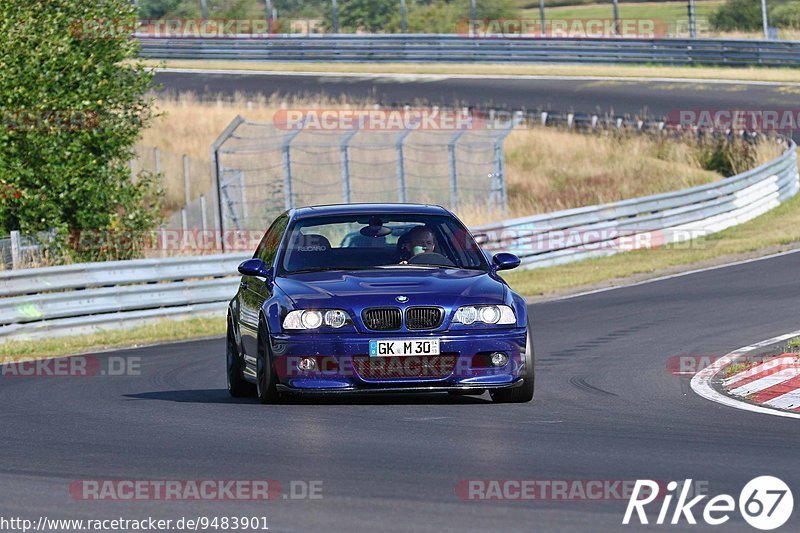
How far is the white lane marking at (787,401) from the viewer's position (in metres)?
10.1

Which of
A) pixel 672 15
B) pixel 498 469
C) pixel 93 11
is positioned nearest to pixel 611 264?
pixel 93 11

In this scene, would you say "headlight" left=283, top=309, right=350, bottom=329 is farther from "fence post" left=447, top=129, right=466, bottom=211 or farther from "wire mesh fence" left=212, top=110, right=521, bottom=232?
"fence post" left=447, top=129, right=466, bottom=211

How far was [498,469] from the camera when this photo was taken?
7.55 m

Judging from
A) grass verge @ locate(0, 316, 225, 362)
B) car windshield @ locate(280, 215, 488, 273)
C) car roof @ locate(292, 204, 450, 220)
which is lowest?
grass verge @ locate(0, 316, 225, 362)

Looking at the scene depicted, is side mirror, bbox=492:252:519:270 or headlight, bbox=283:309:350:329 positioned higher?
side mirror, bbox=492:252:519:270

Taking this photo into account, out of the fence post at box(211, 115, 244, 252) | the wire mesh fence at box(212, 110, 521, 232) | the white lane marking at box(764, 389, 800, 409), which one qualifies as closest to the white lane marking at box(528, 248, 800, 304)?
the wire mesh fence at box(212, 110, 521, 232)

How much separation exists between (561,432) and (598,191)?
25216mm

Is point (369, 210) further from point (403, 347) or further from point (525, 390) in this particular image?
point (525, 390)

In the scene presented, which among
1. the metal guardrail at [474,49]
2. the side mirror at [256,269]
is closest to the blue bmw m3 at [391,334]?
the side mirror at [256,269]

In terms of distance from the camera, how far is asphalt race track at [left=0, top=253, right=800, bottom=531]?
661 centimetres

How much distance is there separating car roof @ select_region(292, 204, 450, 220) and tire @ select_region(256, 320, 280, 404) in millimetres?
1257

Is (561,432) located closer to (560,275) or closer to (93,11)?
(560,275)

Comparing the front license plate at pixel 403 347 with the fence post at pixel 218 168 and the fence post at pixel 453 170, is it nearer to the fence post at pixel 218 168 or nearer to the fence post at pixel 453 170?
the fence post at pixel 218 168

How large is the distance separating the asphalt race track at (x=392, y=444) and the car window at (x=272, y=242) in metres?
1.16
